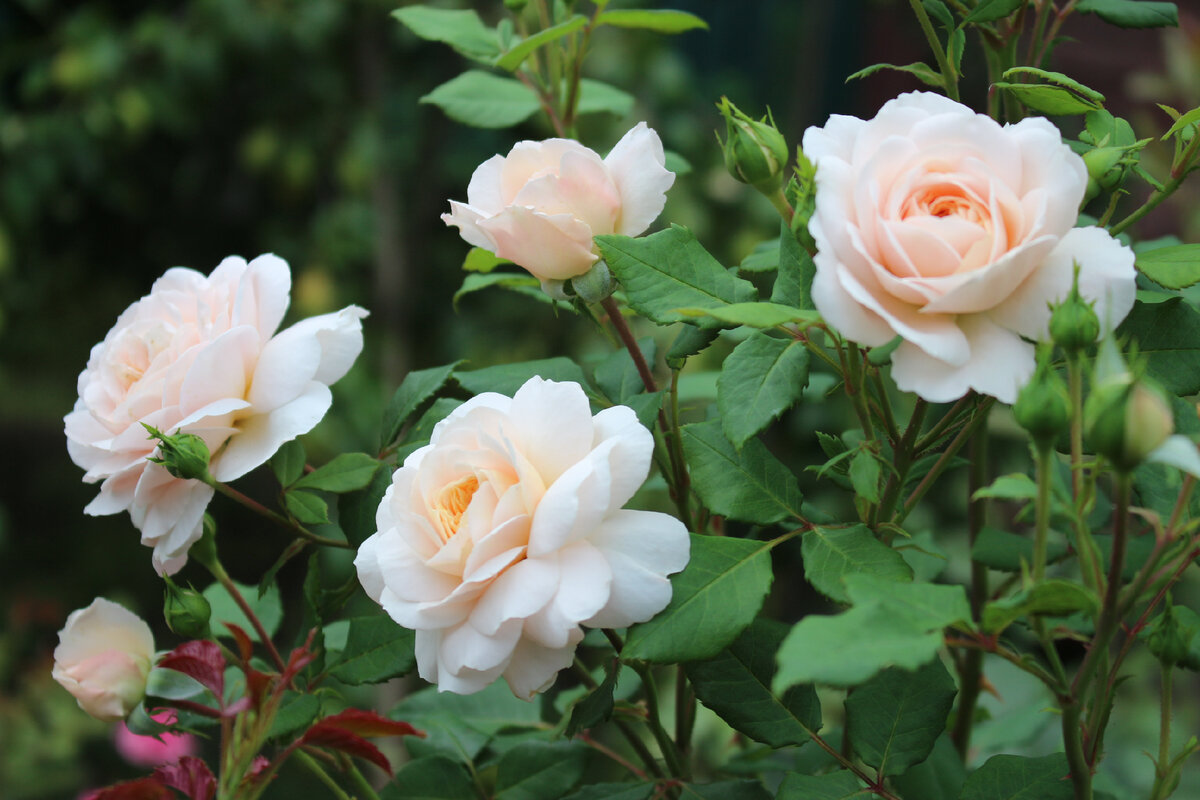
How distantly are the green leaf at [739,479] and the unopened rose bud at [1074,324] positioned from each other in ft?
0.45

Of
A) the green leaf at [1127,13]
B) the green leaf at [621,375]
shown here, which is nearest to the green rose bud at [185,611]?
the green leaf at [621,375]

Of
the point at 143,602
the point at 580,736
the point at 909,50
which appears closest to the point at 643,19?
the point at 580,736

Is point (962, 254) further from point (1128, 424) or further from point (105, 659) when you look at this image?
point (105, 659)

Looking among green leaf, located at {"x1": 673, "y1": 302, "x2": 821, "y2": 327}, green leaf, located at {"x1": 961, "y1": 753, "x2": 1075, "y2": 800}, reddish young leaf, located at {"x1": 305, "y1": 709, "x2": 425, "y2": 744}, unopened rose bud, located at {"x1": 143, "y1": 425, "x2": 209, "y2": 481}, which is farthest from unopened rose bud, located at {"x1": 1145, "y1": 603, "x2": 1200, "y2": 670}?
unopened rose bud, located at {"x1": 143, "y1": 425, "x2": 209, "y2": 481}

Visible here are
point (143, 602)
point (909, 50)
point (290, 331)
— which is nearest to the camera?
point (290, 331)

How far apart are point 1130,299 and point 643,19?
1.35ft

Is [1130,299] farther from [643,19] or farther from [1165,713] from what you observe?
[643,19]

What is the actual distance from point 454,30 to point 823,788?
0.52m

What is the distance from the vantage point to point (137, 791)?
0.40 m

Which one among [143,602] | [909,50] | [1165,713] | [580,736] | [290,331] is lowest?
[143,602]

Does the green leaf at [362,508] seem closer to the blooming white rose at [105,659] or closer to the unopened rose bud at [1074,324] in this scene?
the blooming white rose at [105,659]

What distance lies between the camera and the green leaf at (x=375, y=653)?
0.49 m

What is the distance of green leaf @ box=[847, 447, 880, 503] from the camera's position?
1.33 feet

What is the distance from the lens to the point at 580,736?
0.58 meters
